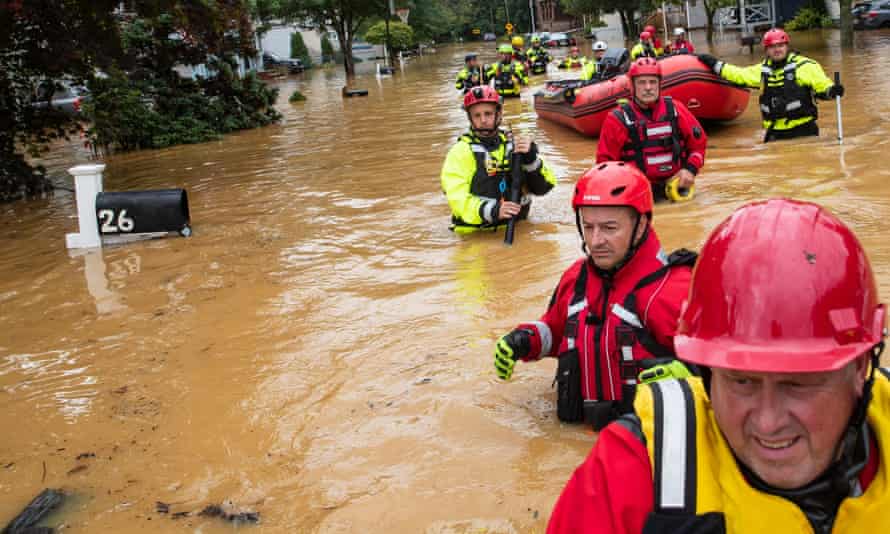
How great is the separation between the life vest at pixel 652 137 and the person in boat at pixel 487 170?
2.86ft

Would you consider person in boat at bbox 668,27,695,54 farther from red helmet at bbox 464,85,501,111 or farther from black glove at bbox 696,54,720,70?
red helmet at bbox 464,85,501,111

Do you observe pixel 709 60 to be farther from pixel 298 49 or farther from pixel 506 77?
pixel 298 49

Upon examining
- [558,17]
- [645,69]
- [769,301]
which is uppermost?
[558,17]

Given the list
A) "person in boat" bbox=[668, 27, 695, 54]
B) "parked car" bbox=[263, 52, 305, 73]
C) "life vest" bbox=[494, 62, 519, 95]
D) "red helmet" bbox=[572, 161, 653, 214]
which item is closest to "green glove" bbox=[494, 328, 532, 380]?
"red helmet" bbox=[572, 161, 653, 214]

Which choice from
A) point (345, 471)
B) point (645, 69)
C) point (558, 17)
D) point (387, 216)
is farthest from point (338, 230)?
point (558, 17)

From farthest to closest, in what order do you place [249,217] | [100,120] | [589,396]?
[100,120], [249,217], [589,396]

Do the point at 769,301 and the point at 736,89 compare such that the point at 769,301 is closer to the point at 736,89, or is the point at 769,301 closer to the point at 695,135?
the point at 695,135

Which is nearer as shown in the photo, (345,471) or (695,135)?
(345,471)

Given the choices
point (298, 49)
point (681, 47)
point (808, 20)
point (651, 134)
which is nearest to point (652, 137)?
point (651, 134)

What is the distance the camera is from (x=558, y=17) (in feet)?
300

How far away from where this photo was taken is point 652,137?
9.16 metres

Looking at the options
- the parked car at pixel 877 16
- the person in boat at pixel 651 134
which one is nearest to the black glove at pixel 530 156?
the person in boat at pixel 651 134

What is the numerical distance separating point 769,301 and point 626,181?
2.72 metres

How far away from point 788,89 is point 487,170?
5.20m
